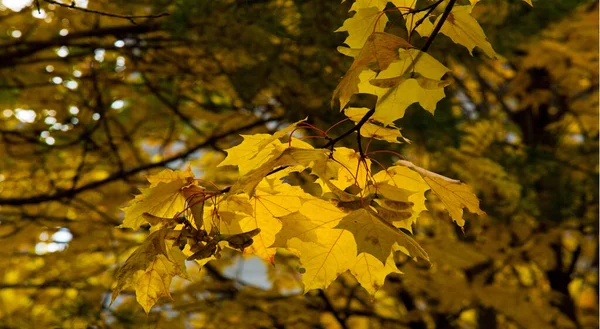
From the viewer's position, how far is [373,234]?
1.02 m

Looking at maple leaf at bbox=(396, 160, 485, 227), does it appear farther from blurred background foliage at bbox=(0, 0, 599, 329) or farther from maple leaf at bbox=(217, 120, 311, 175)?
blurred background foliage at bbox=(0, 0, 599, 329)

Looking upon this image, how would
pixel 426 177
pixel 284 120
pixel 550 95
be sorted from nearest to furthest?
pixel 426 177 < pixel 284 120 < pixel 550 95

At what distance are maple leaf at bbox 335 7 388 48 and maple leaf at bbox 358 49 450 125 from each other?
0.42ft

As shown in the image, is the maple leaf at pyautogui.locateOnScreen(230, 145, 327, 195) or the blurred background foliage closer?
the maple leaf at pyautogui.locateOnScreen(230, 145, 327, 195)

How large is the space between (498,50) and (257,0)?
123 cm

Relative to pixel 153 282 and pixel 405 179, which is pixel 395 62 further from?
pixel 153 282

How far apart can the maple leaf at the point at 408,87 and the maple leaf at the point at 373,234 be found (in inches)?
8.0

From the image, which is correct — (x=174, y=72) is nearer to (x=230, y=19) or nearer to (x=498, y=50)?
(x=230, y=19)

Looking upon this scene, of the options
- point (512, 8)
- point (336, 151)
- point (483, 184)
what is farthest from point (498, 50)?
point (336, 151)

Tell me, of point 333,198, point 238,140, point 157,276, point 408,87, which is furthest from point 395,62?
point 238,140

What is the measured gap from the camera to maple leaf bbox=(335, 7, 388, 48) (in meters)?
1.20

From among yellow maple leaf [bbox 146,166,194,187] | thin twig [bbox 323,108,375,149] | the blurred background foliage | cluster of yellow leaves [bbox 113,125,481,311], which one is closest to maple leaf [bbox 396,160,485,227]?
cluster of yellow leaves [bbox 113,125,481,311]

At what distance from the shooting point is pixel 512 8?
2.96 meters

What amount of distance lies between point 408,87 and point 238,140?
2.18m
